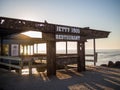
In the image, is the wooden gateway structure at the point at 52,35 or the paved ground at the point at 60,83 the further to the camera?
the wooden gateway structure at the point at 52,35

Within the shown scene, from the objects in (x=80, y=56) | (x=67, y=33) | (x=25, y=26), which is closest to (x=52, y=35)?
(x=67, y=33)

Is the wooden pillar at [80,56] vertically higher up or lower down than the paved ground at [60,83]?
higher up

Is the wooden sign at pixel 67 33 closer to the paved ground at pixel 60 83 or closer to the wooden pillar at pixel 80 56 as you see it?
the wooden pillar at pixel 80 56

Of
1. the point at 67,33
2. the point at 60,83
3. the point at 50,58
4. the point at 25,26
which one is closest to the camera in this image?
the point at 60,83

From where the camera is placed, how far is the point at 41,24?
1027cm

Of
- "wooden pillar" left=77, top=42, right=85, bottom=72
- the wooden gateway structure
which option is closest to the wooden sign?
the wooden gateway structure

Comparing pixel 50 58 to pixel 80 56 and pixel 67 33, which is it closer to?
pixel 67 33

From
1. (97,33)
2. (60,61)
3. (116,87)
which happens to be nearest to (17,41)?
(60,61)

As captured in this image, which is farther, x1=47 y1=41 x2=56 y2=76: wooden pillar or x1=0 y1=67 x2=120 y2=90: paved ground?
x1=47 y1=41 x2=56 y2=76: wooden pillar

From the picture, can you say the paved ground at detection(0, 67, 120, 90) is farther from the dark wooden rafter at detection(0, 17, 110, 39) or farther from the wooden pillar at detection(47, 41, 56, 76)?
the dark wooden rafter at detection(0, 17, 110, 39)

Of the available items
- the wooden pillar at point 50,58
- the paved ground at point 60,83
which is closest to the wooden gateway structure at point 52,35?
the wooden pillar at point 50,58

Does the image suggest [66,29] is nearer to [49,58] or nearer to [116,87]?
[49,58]

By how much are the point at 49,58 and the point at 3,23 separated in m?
4.18

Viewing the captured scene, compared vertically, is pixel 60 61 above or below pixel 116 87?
above
